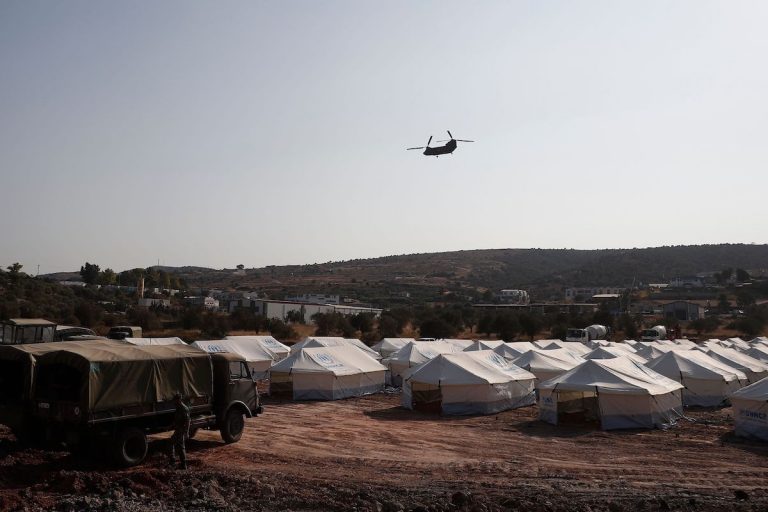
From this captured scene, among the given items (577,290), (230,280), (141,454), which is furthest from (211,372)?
(230,280)

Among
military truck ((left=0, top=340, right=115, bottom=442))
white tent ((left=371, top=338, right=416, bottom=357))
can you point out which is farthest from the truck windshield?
white tent ((left=371, top=338, right=416, bottom=357))

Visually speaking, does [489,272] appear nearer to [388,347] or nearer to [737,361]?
[388,347]

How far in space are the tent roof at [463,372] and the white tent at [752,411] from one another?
7.68 m

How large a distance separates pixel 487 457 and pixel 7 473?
9.91 meters

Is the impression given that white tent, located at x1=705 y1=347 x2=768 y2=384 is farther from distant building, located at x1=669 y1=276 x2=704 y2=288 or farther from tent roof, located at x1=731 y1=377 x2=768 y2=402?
distant building, located at x1=669 y1=276 x2=704 y2=288


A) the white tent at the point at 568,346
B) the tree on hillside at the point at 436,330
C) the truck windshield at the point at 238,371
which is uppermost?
the truck windshield at the point at 238,371

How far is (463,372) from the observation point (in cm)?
2347

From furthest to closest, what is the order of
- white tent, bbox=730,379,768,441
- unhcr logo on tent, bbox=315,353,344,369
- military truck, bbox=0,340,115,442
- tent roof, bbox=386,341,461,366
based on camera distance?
tent roof, bbox=386,341,461,366 < unhcr logo on tent, bbox=315,353,344,369 < white tent, bbox=730,379,768,441 < military truck, bbox=0,340,115,442

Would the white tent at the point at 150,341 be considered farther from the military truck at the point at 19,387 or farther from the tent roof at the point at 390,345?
the military truck at the point at 19,387

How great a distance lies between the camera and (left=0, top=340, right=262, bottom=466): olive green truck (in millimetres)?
12656

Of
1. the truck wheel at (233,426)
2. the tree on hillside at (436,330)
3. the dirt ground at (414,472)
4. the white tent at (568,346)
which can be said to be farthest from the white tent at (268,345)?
the tree on hillside at (436,330)

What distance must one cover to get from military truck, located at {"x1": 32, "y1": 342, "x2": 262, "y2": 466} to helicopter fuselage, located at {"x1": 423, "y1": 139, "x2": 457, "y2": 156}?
14617 mm

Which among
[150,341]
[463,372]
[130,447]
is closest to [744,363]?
[463,372]

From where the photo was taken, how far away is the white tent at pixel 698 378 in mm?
26016
